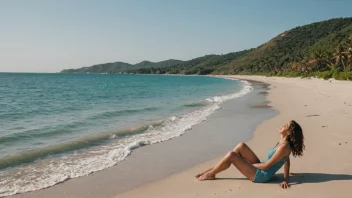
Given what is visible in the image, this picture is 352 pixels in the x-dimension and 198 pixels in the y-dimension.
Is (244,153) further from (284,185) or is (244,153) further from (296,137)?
(296,137)

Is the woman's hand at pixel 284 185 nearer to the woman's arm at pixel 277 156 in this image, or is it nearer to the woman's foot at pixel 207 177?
the woman's arm at pixel 277 156

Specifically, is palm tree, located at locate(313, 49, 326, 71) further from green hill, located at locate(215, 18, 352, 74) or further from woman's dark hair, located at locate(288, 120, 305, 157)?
woman's dark hair, located at locate(288, 120, 305, 157)

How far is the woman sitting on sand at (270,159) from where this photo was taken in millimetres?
5332

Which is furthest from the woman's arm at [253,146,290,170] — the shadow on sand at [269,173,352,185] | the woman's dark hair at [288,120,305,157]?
the shadow on sand at [269,173,352,185]

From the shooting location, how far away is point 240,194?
17.0 ft

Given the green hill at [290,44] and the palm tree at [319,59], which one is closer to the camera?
the palm tree at [319,59]

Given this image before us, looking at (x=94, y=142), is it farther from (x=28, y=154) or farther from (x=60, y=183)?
(x=60, y=183)

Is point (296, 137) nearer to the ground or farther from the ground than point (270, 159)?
farther from the ground

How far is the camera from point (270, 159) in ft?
17.9

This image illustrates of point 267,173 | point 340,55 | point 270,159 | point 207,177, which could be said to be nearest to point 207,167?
point 207,177

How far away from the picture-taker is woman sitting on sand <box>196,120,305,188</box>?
5332 mm

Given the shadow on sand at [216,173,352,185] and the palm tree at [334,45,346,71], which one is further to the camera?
the palm tree at [334,45,346,71]

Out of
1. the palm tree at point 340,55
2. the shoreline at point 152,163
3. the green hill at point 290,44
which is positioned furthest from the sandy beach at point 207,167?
the green hill at point 290,44

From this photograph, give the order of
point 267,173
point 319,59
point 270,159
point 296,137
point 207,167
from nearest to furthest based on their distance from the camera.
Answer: point 296,137
point 270,159
point 267,173
point 207,167
point 319,59
